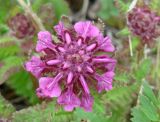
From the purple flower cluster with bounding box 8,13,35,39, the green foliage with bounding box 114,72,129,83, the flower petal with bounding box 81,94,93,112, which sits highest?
the purple flower cluster with bounding box 8,13,35,39

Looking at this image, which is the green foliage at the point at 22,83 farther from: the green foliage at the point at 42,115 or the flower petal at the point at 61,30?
the flower petal at the point at 61,30

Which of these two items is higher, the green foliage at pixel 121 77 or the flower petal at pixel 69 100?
the green foliage at pixel 121 77

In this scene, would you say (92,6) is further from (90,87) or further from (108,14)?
(90,87)

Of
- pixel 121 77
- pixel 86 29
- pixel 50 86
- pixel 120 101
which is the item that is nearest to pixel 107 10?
pixel 120 101

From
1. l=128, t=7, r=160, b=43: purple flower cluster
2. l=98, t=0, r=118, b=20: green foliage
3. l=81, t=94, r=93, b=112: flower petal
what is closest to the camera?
l=81, t=94, r=93, b=112: flower petal

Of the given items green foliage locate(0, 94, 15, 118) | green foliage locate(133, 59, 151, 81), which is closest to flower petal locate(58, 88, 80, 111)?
green foliage locate(0, 94, 15, 118)

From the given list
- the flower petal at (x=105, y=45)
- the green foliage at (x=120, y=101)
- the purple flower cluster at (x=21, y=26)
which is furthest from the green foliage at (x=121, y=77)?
the purple flower cluster at (x=21, y=26)

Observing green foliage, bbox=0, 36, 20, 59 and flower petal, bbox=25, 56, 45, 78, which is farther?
green foliage, bbox=0, 36, 20, 59

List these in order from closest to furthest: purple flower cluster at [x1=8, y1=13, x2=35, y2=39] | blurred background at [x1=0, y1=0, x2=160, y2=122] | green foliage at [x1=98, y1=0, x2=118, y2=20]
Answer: blurred background at [x1=0, y1=0, x2=160, y2=122] < purple flower cluster at [x1=8, y1=13, x2=35, y2=39] < green foliage at [x1=98, y1=0, x2=118, y2=20]

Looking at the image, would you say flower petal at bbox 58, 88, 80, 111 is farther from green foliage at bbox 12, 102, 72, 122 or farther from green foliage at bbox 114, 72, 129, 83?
green foliage at bbox 114, 72, 129, 83
